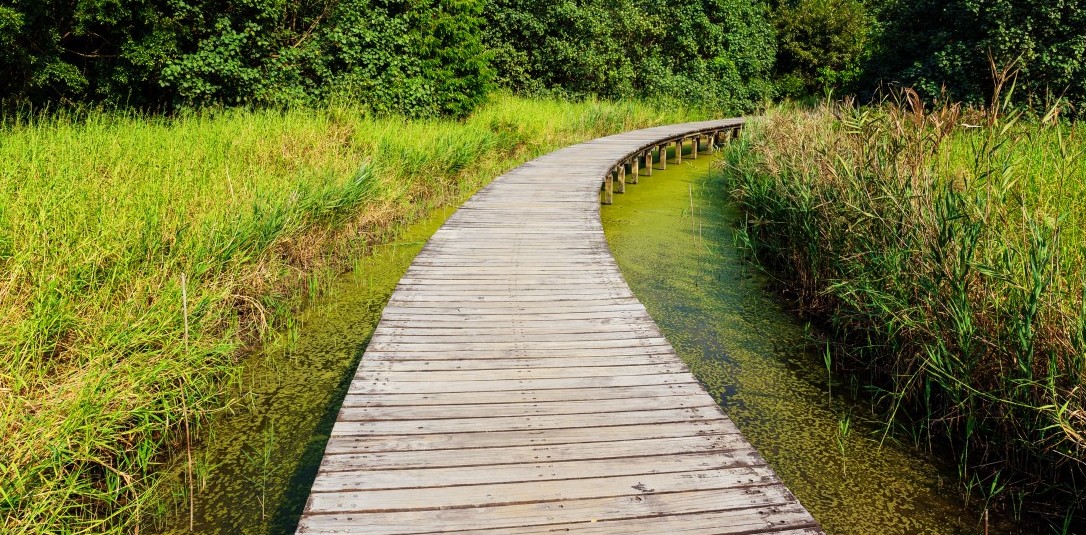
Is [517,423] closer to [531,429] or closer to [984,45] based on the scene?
[531,429]

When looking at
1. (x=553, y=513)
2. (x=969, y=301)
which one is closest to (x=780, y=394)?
(x=969, y=301)

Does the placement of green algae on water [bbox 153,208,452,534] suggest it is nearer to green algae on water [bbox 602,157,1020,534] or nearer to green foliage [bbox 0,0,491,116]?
green algae on water [bbox 602,157,1020,534]

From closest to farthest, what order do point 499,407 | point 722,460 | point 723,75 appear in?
point 722,460, point 499,407, point 723,75

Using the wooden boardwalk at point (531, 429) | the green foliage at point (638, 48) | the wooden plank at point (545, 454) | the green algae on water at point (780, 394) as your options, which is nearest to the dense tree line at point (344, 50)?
the green foliage at point (638, 48)

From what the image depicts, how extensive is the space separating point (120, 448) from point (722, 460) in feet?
8.08

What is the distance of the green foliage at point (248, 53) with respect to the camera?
10117 mm

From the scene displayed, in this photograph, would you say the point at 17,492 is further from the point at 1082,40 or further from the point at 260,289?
the point at 1082,40

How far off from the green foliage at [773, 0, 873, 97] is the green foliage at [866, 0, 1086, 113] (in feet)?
27.6

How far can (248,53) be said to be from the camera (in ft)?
36.5

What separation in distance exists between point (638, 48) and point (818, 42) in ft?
26.1

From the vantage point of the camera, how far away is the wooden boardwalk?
6.64 ft

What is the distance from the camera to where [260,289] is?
4449mm

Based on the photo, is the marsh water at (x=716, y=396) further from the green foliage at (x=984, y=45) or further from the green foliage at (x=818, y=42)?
the green foliage at (x=818, y=42)

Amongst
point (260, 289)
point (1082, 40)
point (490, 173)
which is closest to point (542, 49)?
point (490, 173)
